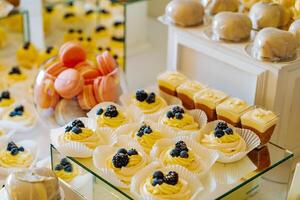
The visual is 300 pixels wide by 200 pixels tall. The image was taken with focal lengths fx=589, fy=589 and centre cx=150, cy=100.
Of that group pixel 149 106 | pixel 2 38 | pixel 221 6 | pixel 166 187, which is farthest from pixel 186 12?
pixel 2 38

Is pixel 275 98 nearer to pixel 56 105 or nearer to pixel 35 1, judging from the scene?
pixel 56 105

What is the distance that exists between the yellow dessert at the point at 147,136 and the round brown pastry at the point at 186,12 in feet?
1.41

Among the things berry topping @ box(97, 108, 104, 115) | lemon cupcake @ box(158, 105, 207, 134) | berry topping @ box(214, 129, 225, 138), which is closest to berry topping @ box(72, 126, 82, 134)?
berry topping @ box(97, 108, 104, 115)

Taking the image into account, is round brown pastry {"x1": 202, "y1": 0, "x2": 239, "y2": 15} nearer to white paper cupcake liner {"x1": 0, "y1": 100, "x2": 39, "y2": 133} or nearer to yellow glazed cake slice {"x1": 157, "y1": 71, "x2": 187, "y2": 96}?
yellow glazed cake slice {"x1": 157, "y1": 71, "x2": 187, "y2": 96}

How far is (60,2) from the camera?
8.11ft

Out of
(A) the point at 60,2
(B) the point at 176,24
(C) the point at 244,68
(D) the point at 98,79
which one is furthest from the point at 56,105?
(A) the point at 60,2

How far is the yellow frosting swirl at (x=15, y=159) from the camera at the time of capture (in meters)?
1.48

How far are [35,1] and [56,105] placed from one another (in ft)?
2.29

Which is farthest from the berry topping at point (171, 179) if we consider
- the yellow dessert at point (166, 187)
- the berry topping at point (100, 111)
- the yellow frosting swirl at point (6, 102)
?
the yellow frosting swirl at point (6, 102)

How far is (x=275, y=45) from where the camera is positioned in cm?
145

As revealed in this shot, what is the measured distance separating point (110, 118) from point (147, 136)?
0.40 feet

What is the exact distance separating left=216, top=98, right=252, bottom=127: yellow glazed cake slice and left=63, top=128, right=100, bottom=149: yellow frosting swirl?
1.02ft

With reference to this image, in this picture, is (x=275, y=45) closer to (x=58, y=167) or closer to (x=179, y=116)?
(x=179, y=116)

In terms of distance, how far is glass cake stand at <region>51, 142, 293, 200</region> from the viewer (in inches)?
47.4
